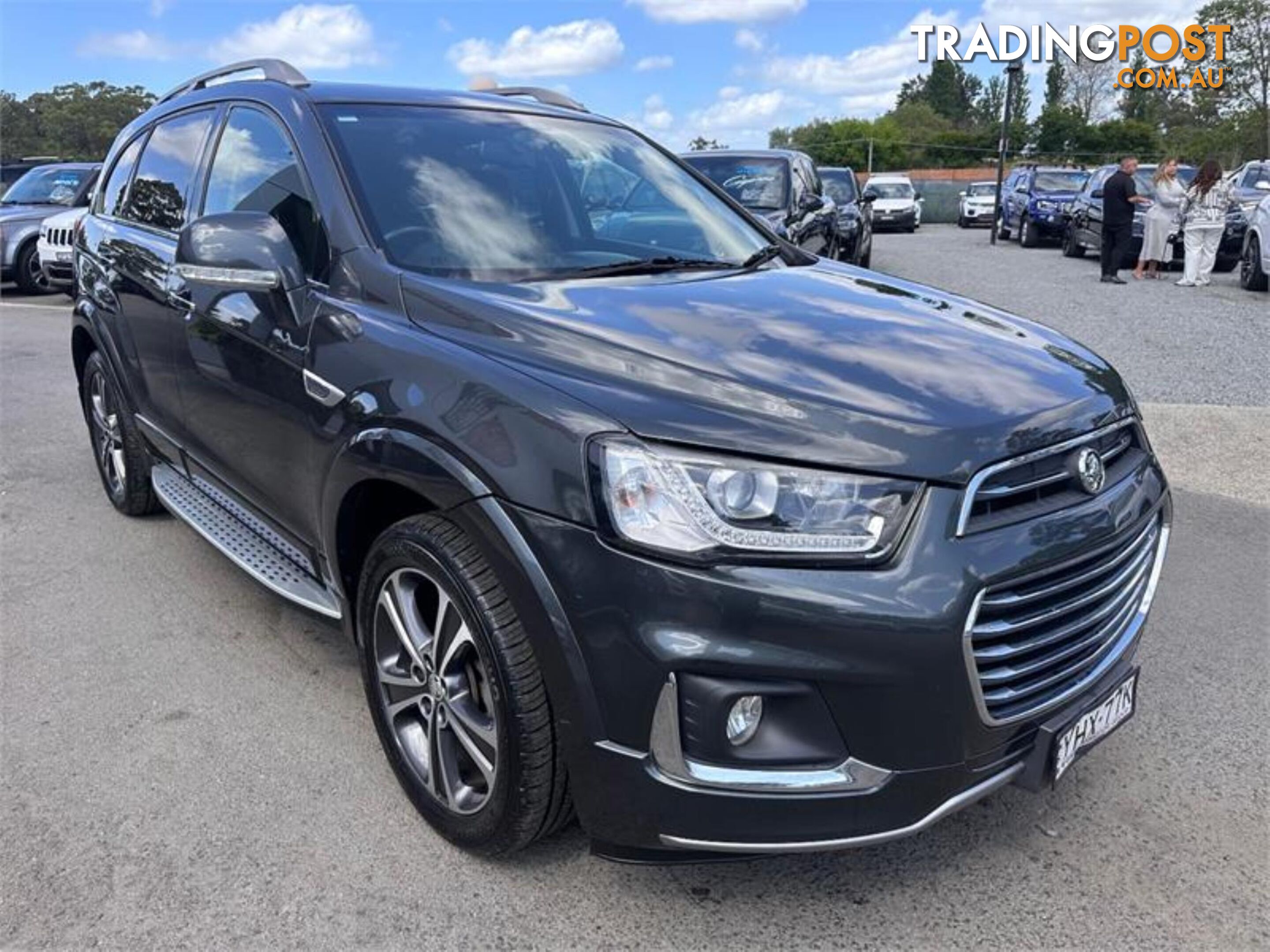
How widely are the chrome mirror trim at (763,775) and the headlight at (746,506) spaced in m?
0.37

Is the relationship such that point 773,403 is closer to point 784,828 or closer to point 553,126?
point 784,828

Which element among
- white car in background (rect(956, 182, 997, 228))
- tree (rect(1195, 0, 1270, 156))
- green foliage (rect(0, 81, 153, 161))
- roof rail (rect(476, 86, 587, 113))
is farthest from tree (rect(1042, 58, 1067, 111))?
roof rail (rect(476, 86, 587, 113))

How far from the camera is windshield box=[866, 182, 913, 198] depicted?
96.2 feet

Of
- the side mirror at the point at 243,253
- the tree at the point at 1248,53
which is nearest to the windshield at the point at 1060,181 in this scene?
the side mirror at the point at 243,253

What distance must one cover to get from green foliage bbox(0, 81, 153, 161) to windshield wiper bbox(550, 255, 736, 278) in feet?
175

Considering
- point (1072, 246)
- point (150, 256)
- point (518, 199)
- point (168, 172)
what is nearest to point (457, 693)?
point (518, 199)

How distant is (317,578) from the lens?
314 cm

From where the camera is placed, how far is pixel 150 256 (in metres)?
4.09

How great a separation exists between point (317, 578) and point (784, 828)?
1722 millimetres

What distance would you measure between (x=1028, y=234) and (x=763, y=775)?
70.7 ft

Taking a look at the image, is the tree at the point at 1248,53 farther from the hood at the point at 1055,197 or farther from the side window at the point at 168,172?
the side window at the point at 168,172

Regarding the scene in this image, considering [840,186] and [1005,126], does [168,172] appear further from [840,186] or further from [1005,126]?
[1005,126]

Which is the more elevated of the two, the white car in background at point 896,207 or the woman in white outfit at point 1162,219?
the woman in white outfit at point 1162,219

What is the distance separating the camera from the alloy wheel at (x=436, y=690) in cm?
241
